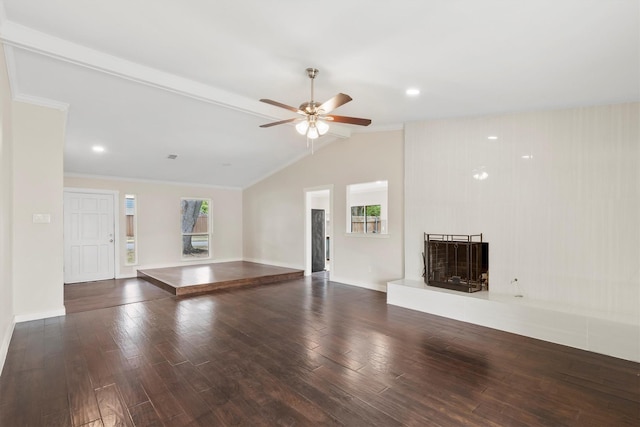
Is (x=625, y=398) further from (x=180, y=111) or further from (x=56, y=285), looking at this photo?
(x=56, y=285)

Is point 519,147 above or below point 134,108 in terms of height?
below

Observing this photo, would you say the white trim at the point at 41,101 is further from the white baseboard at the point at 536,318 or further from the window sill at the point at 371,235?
the white baseboard at the point at 536,318

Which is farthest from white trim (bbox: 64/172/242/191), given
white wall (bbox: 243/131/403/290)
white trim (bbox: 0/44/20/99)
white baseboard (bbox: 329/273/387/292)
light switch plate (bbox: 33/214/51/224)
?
white baseboard (bbox: 329/273/387/292)

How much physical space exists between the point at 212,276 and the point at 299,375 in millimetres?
4483

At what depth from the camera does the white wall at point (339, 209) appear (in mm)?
5723

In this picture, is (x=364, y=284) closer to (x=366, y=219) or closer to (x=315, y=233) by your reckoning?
(x=315, y=233)

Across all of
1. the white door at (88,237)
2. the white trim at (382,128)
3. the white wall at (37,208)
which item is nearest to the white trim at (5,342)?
the white wall at (37,208)

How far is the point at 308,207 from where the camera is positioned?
24.6ft

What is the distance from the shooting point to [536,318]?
3594 mm

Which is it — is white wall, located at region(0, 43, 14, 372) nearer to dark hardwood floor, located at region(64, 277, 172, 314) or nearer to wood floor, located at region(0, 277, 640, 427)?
wood floor, located at region(0, 277, 640, 427)

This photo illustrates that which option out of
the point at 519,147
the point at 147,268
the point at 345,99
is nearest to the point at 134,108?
the point at 345,99

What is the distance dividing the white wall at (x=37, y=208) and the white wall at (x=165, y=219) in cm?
306

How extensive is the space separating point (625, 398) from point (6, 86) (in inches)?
246

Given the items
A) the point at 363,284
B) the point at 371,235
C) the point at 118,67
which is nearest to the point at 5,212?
the point at 118,67
